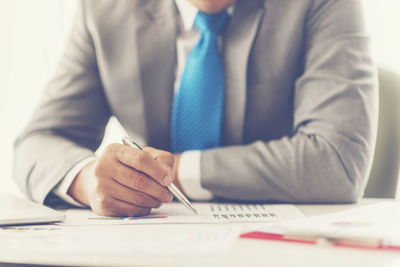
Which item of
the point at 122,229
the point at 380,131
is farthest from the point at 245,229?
the point at 380,131

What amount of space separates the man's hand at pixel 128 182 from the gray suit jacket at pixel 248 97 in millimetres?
188

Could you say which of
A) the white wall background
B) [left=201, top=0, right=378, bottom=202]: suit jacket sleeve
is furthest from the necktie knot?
the white wall background

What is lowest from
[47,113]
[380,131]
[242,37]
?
[380,131]

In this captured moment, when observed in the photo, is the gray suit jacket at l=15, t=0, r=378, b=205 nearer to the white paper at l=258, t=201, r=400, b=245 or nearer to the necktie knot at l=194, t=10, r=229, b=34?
the necktie knot at l=194, t=10, r=229, b=34

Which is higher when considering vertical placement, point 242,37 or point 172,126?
point 242,37

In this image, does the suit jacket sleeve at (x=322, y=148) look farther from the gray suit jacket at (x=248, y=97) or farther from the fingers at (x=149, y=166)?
the fingers at (x=149, y=166)

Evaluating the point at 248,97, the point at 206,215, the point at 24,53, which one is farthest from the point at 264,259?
the point at 24,53

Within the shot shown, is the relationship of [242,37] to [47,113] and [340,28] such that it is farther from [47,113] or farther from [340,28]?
[47,113]

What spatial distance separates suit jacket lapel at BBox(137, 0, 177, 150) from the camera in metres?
1.28

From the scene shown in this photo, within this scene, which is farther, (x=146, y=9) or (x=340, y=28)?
(x=146, y=9)

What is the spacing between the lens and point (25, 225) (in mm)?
761

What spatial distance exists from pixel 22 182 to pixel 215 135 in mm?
500

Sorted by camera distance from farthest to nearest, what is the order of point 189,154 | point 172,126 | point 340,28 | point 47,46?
point 47,46, point 172,126, point 340,28, point 189,154

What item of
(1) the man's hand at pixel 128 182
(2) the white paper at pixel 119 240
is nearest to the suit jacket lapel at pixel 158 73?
(1) the man's hand at pixel 128 182
